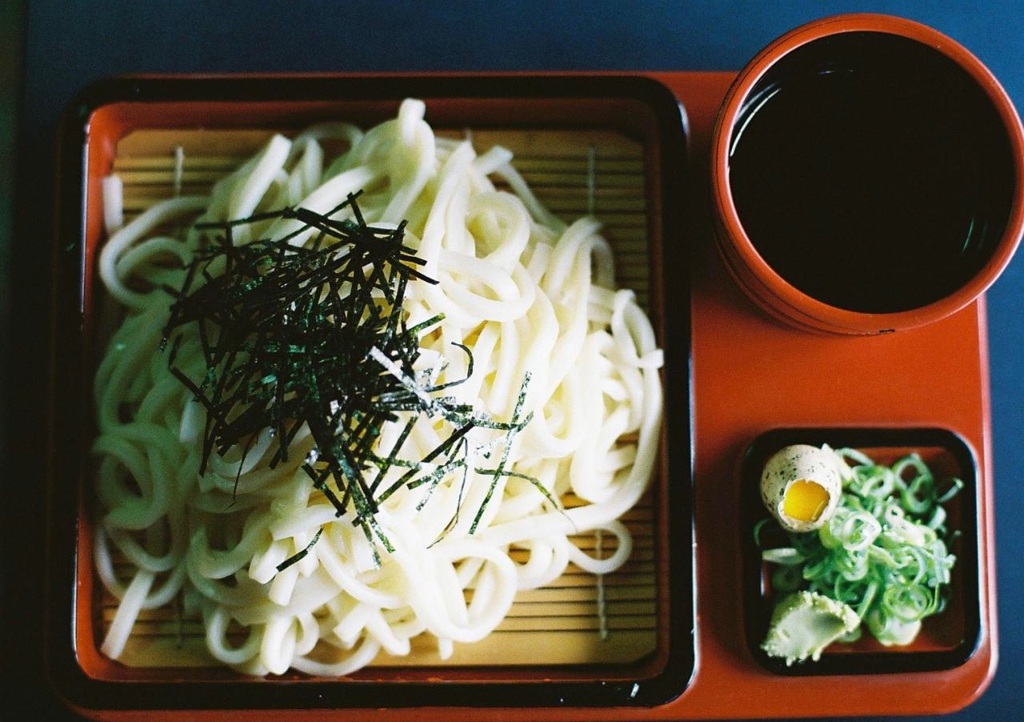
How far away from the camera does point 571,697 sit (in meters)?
1.43

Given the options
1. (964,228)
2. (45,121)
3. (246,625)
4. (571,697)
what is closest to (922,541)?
(964,228)

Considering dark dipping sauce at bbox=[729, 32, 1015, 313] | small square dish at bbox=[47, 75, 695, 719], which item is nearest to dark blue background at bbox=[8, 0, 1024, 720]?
small square dish at bbox=[47, 75, 695, 719]

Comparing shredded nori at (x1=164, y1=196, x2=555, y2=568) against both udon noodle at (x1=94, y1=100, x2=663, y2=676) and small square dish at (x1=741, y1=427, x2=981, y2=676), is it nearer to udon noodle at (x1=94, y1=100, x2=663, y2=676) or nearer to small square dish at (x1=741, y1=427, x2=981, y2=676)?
udon noodle at (x1=94, y1=100, x2=663, y2=676)

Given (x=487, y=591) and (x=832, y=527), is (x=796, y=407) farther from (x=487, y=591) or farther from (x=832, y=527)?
(x=487, y=591)

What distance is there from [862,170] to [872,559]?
1.99 feet

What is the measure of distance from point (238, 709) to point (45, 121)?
3.68 ft

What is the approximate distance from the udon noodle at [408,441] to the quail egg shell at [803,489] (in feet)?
0.70

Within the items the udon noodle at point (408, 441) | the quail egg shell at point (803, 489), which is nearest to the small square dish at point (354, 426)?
the udon noodle at point (408, 441)

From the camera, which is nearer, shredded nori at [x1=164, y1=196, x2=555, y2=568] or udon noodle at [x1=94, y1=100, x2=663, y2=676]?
shredded nori at [x1=164, y1=196, x2=555, y2=568]

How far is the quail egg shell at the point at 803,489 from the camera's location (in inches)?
56.5

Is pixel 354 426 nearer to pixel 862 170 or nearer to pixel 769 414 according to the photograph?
pixel 769 414

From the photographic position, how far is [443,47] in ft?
5.91

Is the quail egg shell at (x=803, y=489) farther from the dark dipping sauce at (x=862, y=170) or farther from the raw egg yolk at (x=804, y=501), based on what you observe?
the dark dipping sauce at (x=862, y=170)

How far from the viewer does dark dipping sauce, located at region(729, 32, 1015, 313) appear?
4.67 ft
